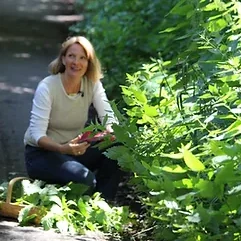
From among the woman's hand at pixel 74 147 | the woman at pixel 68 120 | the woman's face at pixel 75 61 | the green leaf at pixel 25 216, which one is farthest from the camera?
the woman's face at pixel 75 61

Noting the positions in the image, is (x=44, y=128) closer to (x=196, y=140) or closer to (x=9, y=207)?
(x=9, y=207)

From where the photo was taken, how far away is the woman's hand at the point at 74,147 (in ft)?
21.0

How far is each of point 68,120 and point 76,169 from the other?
585 millimetres

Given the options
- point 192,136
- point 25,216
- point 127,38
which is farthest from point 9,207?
point 127,38

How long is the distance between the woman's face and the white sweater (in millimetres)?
115

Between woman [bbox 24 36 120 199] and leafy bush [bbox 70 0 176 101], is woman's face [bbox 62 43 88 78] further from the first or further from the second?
leafy bush [bbox 70 0 176 101]

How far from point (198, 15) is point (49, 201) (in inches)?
68.7

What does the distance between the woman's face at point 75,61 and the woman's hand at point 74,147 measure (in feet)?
2.12

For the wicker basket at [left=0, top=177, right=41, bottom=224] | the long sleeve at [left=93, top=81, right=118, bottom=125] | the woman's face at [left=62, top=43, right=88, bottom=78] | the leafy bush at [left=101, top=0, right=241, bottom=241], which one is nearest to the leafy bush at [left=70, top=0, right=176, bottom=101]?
the long sleeve at [left=93, top=81, right=118, bottom=125]

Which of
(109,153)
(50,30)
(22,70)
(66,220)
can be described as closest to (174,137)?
(109,153)

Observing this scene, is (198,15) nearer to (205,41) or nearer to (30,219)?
(205,41)

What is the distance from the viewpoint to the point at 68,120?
6.89 m

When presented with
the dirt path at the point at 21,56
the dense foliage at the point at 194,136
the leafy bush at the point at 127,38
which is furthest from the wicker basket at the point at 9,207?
the leafy bush at the point at 127,38

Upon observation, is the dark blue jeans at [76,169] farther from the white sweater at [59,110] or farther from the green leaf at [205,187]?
the green leaf at [205,187]
